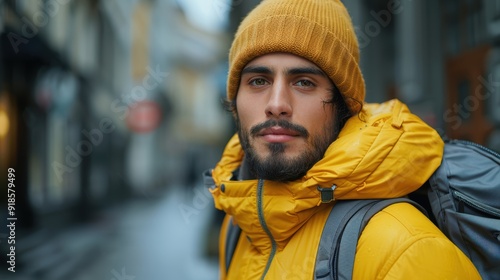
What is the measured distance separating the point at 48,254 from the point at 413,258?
9.30 meters

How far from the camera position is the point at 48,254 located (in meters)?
9.31

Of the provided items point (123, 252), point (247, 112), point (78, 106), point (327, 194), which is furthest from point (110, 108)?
point (327, 194)

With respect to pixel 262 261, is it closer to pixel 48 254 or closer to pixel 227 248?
pixel 227 248

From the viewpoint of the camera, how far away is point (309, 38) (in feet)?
5.83

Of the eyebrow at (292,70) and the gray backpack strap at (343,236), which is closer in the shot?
the gray backpack strap at (343,236)

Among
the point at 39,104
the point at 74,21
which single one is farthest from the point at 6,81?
the point at 74,21

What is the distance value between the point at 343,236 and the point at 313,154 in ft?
1.22

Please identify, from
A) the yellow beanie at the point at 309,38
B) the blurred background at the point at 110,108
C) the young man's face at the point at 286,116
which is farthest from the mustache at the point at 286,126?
the blurred background at the point at 110,108

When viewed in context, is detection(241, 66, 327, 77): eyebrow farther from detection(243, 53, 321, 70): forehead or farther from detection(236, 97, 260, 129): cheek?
detection(236, 97, 260, 129): cheek

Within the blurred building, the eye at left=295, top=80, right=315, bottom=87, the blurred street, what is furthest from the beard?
the blurred street

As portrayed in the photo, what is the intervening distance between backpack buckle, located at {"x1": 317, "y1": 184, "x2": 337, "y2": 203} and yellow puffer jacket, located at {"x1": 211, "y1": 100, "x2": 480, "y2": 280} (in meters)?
0.01

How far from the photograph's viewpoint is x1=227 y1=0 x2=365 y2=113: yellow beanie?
5.87 ft

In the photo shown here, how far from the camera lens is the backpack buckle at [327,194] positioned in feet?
5.09

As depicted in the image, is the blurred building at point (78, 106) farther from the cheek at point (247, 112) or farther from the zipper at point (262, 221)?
the zipper at point (262, 221)
